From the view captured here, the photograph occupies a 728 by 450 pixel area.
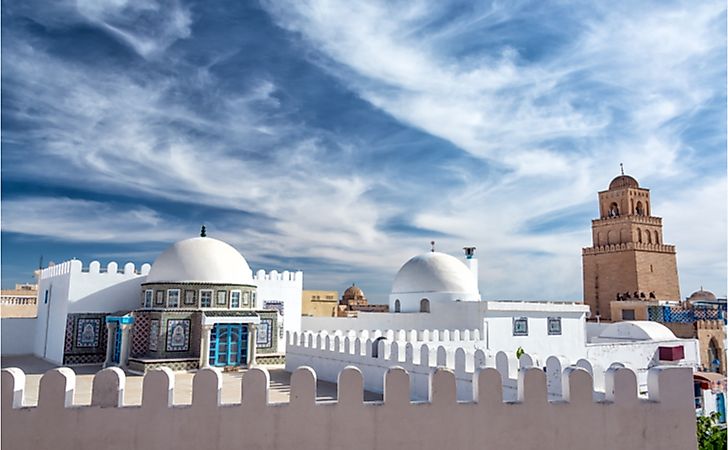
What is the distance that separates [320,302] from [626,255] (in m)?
26.1

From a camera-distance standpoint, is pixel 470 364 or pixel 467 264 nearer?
pixel 470 364

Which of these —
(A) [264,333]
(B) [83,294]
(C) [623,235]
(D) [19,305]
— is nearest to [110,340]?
(B) [83,294]

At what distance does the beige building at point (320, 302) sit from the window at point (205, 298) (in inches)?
831

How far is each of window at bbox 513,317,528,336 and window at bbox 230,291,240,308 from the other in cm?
1053

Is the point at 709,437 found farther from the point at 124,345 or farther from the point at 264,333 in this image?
the point at 124,345

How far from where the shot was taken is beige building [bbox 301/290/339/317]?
3805 cm

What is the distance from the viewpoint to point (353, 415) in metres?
5.52

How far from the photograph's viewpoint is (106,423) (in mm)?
5094

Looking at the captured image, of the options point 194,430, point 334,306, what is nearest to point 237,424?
point 194,430

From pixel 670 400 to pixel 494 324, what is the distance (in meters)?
13.8

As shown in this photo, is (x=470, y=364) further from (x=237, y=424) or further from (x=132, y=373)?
(x=132, y=373)

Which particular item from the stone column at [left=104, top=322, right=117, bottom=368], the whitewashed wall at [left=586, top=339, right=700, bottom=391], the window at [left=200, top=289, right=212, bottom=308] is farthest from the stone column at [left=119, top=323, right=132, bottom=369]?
the whitewashed wall at [left=586, top=339, right=700, bottom=391]

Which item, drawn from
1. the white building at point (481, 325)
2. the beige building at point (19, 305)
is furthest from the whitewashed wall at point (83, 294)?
the beige building at point (19, 305)

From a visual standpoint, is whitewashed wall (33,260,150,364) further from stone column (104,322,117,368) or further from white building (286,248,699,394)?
white building (286,248,699,394)
